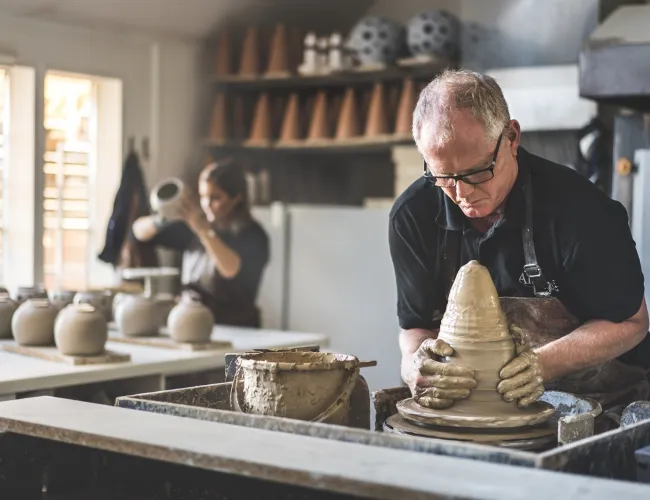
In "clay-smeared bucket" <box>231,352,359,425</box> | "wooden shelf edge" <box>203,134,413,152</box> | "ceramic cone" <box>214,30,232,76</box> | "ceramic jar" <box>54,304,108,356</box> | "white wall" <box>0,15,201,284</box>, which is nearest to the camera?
"clay-smeared bucket" <box>231,352,359,425</box>

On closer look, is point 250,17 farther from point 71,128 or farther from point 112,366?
point 112,366

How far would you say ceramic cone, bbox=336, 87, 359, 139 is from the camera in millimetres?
5441

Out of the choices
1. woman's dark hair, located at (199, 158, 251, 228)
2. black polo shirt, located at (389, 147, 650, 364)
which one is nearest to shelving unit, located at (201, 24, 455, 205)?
woman's dark hair, located at (199, 158, 251, 228)

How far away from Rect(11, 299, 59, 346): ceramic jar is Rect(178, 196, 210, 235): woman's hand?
3.08ft

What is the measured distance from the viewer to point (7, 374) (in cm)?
279

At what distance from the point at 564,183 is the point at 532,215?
10cm

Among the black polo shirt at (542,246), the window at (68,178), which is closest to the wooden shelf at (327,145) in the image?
the window at (68,178)

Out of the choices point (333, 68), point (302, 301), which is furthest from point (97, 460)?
point (333, 68)

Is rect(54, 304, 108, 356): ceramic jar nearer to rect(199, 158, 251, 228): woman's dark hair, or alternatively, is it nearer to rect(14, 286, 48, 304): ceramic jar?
rect(14, 286, 48, 304): ceramic jar

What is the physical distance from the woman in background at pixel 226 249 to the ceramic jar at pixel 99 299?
0.54 meters

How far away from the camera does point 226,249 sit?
4.39 m

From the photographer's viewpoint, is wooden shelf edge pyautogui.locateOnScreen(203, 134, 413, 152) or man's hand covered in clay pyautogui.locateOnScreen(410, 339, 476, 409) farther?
wooden shelf edge pyautogui.locateOnScreen(203, 134, 413, 152)

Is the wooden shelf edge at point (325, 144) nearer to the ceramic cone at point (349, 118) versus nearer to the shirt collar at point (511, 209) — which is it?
the ceramic cone at point (349, 118)

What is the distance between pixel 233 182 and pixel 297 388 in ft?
9.63
